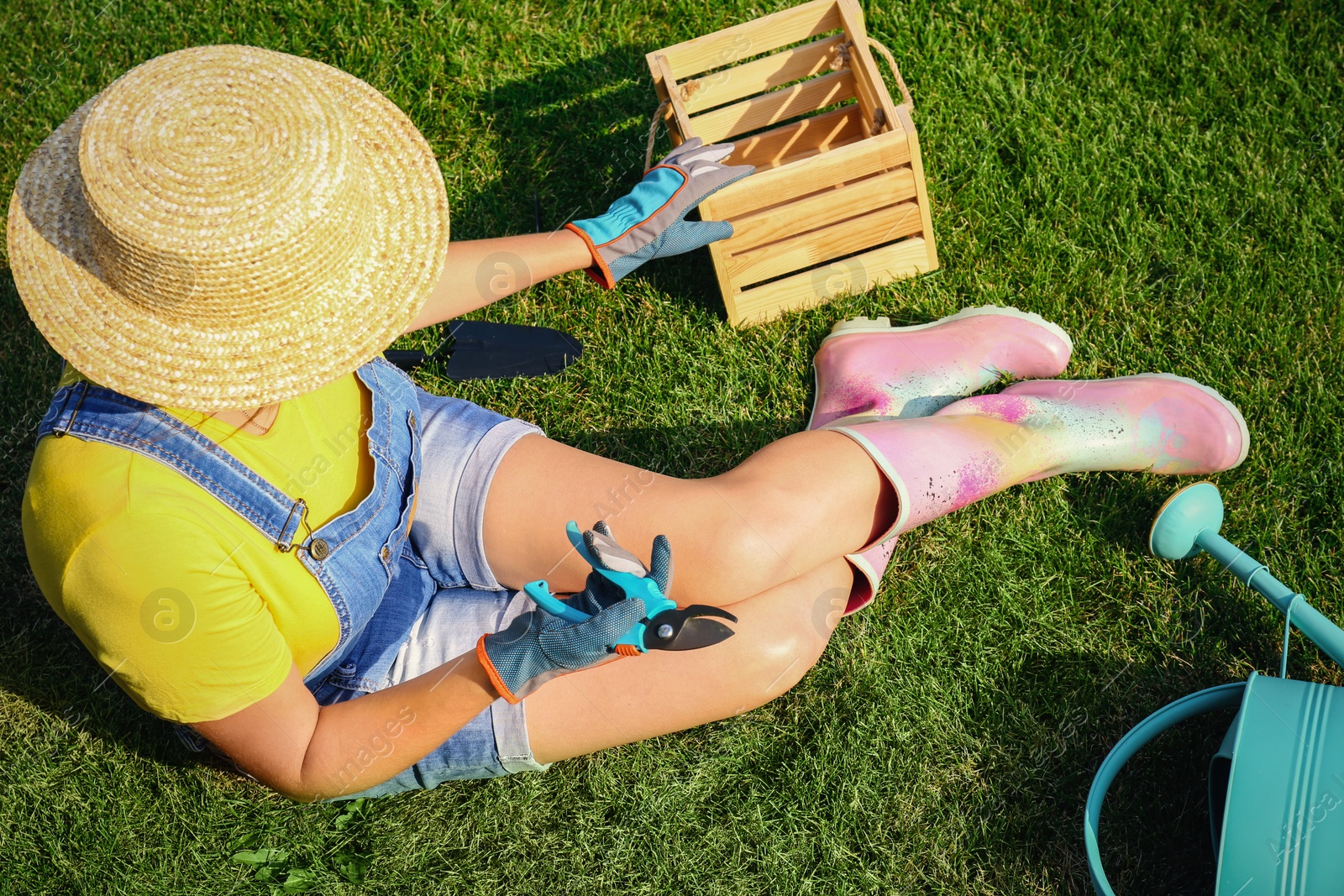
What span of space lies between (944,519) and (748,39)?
1469mm

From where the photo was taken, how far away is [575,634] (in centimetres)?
172

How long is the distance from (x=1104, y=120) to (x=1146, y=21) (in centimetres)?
39

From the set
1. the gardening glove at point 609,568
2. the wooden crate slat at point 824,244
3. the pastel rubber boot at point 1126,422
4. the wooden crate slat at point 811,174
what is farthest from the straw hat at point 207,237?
the pastel rubber boot at point 1126,422

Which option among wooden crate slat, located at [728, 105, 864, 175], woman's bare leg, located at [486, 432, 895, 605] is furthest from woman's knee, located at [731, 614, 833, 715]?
wooden crate slat, located at [728, 105, 864, 175]

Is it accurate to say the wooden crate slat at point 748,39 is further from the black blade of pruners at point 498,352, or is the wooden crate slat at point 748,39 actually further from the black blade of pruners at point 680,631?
the black blade of pruners at point 680,631

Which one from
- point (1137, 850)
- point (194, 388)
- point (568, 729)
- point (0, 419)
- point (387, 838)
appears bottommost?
point (1137, 850)

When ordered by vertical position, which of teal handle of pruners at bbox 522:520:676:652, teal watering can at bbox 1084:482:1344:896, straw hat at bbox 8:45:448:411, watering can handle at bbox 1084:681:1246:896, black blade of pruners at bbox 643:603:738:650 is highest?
straw hat at bbox 8:45:448:411

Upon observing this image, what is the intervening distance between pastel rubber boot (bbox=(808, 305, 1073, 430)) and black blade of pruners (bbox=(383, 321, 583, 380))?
777mm

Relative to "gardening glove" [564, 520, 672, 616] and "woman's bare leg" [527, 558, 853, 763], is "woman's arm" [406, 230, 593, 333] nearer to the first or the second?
"gardening glove" [564, 520, 672, 616]

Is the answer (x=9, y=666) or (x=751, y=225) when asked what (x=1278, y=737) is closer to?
(x=751, y=225)

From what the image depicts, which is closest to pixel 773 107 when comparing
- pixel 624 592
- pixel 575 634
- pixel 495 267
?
pixel 495 267

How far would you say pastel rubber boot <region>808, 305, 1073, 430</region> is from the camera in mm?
2686

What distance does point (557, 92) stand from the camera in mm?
3225

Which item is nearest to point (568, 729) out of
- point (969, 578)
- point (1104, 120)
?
point (969, 578)
